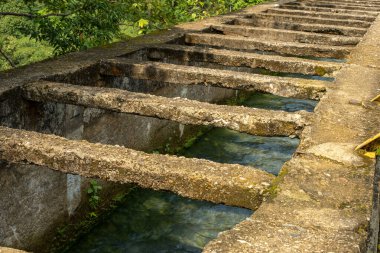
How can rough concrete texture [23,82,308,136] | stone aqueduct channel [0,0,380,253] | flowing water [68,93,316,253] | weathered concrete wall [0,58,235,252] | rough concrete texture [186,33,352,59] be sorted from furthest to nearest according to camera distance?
rough concrete texture [186,33,352,59] < flowing water [68,93,316,253] < weathered concrete wall [0,58,235,252] < rough concrete texture [23,82,308,136] < stone aqueduct channel [0,0,380,253]

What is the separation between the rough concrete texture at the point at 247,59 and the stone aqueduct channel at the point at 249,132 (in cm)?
1

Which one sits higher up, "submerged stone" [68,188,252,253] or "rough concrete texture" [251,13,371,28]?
"rough concrete texture" [251,13,371,28]

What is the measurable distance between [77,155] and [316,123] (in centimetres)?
159

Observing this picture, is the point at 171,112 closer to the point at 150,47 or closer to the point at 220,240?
the point at 220,240

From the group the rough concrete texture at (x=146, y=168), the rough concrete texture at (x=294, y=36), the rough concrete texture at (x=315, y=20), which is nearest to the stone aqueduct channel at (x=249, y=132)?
the rough concrete texture at (x=146, y=168)

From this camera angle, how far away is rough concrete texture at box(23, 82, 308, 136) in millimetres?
3043

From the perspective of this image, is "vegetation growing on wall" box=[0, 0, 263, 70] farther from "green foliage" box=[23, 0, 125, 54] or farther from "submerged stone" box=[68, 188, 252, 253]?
"submerged stone" box=[68, 188, 252, 253]

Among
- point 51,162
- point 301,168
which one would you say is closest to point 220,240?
point 301,168

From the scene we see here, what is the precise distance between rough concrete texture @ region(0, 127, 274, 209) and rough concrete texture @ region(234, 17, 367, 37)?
18.7 ft

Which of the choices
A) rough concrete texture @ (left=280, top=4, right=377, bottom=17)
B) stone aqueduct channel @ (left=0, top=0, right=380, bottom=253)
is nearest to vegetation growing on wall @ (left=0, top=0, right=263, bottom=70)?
stone aqueduct channel @ (left=0, top=0, right=380, bottom=253)

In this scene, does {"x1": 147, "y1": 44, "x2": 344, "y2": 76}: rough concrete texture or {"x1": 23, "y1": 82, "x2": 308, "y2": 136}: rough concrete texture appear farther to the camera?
{"x1": 147, "y1": 44, "x2": 344, "y2": 76}: rough concrete texture

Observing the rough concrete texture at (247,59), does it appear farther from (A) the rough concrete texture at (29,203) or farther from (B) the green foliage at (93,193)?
Answer: (A) the rough concrete texture at (29,203)

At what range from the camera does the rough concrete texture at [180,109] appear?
9.98ft

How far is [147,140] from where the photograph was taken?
20.7 feet
